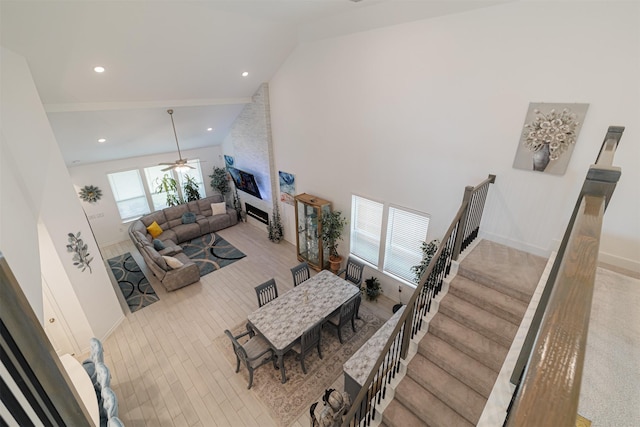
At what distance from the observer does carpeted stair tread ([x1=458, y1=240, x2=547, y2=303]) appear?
2.99 metres

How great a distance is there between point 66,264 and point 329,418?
453 cm

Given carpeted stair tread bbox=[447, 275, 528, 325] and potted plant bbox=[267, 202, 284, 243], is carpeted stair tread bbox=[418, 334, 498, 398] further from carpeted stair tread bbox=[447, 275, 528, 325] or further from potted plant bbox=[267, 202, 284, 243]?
potted plant bbox=[267, 202, 284, 243]

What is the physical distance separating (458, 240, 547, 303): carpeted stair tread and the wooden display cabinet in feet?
10.7

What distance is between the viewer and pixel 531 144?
3420 mm

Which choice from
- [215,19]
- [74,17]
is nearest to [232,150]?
[215,19]

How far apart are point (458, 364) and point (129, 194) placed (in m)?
9.89

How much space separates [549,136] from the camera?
328cm

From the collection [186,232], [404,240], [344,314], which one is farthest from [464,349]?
[186,232]

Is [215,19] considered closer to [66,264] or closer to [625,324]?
[66,264]

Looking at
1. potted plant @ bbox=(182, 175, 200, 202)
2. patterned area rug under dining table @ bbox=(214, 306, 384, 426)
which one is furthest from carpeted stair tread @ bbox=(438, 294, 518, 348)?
potted plant @ bbox=(182, 175, 200, 202)

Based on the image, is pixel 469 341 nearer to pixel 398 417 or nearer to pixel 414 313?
pixel 414 313

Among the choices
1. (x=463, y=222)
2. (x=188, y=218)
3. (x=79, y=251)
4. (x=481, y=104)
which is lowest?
(x=188, y=218)

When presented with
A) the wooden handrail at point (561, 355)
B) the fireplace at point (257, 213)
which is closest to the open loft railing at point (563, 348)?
the wooden handrail at point (561, 355)

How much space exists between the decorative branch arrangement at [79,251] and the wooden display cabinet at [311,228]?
4.02m
